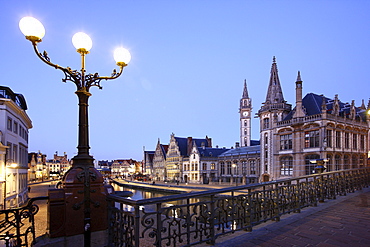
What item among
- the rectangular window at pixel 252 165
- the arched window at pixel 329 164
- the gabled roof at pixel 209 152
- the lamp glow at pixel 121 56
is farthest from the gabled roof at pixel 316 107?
the lamp glow at pixel 121 56

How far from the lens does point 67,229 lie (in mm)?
4723

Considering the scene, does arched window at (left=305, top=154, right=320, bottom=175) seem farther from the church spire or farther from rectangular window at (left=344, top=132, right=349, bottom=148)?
the church spire

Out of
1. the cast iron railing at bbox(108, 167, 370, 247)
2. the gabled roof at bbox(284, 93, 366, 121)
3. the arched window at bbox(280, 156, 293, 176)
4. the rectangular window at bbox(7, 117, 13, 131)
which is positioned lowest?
the arched window at bbox(280, 156, 293, 176)

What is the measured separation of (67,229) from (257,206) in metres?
4.70

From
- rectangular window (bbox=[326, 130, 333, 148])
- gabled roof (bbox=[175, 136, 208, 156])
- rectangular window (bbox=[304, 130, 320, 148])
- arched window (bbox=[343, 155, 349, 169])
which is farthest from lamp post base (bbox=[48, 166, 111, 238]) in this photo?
gabled roof (bbox=[175, 136, 208, 156])

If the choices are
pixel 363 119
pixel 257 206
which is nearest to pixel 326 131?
pixel 363 119

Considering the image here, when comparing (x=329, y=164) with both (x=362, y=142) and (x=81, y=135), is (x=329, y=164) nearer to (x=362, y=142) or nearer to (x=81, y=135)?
(x=362, y=142)

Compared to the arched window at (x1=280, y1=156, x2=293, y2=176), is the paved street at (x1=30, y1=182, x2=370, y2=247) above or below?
above

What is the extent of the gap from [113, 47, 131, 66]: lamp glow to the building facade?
3086 centimetres

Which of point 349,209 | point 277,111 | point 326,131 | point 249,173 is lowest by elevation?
point 249,173

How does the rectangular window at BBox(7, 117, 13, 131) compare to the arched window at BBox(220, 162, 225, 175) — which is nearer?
the rectangular window at BBox(7, 117, 13, 131)

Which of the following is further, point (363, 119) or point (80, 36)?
point (363, 119)

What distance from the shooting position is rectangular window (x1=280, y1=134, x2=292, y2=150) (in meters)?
37.3

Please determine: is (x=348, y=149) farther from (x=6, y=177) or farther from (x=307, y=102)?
(x=6, y=177)
